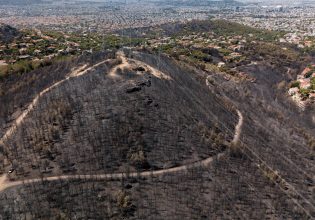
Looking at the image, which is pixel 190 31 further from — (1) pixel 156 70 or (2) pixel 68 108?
(2) pixel 68 108

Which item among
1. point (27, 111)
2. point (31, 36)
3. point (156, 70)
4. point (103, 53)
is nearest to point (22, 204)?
point (27, 111)

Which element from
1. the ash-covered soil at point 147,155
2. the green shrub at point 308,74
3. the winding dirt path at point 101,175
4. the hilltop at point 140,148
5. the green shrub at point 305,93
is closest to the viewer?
the ash-covered soil at point 147,155

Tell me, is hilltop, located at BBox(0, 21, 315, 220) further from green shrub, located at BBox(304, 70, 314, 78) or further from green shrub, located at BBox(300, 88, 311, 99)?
green shrub, located at BBox(304, 70, 314, 78)

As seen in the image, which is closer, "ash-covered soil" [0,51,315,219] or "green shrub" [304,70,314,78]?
"ash-covered soil" [0,51,315,219]

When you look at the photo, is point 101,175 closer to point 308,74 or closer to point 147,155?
point 147,155

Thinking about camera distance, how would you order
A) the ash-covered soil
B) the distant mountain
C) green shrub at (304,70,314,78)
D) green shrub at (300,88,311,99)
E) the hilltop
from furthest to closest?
green shrub at (304,70,314,78) < the distant mountain < green shrub at (300,88,311,99) < the hilltop < the ash-covered soil

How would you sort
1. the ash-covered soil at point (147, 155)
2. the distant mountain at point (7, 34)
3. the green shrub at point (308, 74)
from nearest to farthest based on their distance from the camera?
the ash-covered soil at point (147, 155), the distant mountain at point (7, 34), the green shrub at point (308, 74)

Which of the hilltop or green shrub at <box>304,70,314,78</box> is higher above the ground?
the hilltop

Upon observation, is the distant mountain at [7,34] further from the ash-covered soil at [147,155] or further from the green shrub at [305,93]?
the green shrub at [305,93]

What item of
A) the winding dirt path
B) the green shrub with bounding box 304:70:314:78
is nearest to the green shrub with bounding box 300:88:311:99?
the green shrub with bounding box 304:70:314:78

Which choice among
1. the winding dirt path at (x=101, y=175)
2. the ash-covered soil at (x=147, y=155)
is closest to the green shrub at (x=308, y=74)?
the ash-covered soil at (x=147, y=155)

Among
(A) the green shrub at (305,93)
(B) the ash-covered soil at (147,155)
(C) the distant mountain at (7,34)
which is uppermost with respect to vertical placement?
(C) the distant mountain at (7,34)
